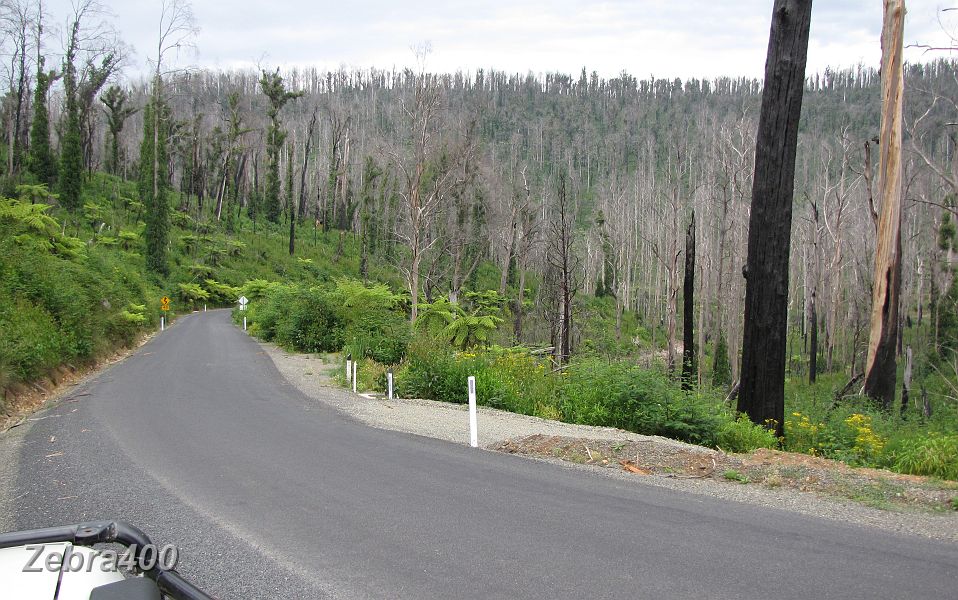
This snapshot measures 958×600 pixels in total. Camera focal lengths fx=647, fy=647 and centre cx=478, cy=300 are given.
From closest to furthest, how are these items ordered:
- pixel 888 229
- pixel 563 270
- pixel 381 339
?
pixel 888 229 < pixel 381 339 < pixel 563 270

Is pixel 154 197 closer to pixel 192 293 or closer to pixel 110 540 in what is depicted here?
pixel 192 293

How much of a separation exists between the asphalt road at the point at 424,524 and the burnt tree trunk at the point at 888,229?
11393 mm

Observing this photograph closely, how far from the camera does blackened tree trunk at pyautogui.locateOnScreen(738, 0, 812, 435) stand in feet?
36.9

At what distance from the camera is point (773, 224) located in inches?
454

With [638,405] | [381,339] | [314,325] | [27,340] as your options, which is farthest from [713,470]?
[314,325]

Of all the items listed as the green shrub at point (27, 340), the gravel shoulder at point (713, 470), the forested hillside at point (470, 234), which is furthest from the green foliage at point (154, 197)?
the gravel shoulder at point (713, 470)

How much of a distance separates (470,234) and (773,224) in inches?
1595

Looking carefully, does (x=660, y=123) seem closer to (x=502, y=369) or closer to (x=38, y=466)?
(x=502, y=369)

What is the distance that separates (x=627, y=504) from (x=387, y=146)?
28461 mm

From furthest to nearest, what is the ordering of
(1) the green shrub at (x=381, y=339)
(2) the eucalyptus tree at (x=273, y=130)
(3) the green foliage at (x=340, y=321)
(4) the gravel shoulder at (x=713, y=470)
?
(2) the eucalyptus tree at (x=273, y=130) < (3) the green foliage at (x=340, y=321) < (1) the green shrub at (x=381, y=339) < (4) the gravel shoulder at (x=713, y=470)

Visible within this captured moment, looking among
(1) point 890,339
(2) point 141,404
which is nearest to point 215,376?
(2) point 141,404

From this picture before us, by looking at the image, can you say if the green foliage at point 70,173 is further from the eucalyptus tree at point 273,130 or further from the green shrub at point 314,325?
the green shrub at point 314,325

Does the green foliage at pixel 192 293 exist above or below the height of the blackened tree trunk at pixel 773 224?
below

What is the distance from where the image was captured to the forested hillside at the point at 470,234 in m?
→ 24.0
